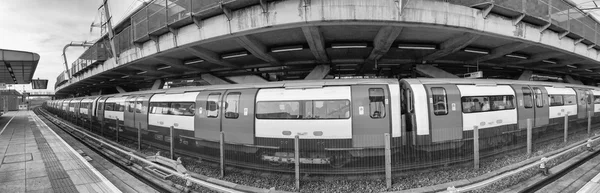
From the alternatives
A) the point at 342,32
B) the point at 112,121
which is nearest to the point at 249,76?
the point at 342,32

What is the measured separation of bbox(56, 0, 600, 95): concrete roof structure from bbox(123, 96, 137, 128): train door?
207 cm

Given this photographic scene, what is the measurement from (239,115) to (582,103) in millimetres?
18315

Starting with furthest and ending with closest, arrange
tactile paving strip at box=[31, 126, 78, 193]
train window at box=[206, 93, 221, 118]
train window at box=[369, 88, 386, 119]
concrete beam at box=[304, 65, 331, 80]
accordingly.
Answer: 1. concrete beam at box=[304, 65, 331, 80]
2. train window at box=[206, 93, 221, 118]
3. train window at box=[369, 88, 386, 119]
4. tactile paving strip at box=[31, 126, 78, 193]

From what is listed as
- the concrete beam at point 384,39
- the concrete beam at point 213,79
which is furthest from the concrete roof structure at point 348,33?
the concrete beam at point 213,79

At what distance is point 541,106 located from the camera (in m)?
9.70

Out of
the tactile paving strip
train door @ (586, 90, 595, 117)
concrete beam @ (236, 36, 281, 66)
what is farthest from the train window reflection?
train door @ (586, 90, 595, 117)

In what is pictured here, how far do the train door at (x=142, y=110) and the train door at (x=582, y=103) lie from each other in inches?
880

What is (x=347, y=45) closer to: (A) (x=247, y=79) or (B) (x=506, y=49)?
(A) (x=247, y=79)

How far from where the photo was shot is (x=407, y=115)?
718 cm

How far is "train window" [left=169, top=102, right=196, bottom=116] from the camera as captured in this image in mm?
8820

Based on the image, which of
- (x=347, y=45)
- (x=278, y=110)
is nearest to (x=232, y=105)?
(x=278, y=110)

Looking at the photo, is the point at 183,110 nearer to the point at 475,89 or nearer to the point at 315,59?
the point at 315,59

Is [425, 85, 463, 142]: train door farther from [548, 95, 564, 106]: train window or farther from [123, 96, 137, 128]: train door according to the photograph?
[123, 96, 137, 128]: train door

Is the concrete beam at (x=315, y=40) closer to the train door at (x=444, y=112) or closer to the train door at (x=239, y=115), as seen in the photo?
the train door at (x=239, y=115)
